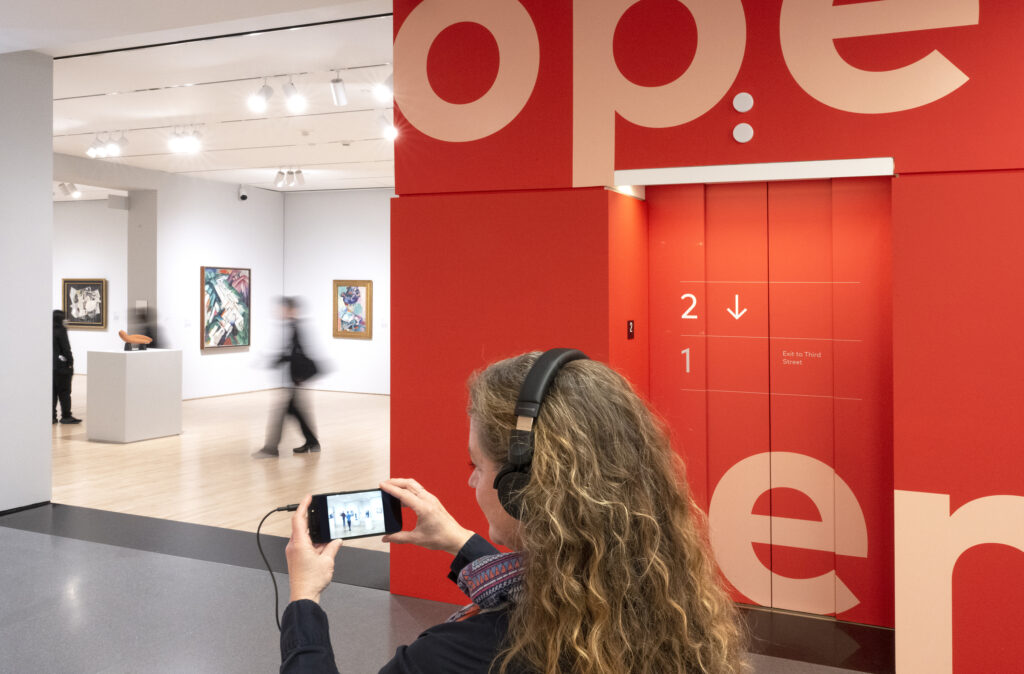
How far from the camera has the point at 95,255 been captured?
50.5 ft

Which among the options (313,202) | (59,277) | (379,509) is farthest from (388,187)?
(379,509)

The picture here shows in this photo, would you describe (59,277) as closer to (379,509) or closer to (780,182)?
(780,182)

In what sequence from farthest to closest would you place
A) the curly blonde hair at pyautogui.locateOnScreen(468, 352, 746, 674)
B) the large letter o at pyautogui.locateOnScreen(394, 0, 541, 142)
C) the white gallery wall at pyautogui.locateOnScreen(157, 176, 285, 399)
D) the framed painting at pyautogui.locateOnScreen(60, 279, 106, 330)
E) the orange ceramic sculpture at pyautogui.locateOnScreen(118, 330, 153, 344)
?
1. the framed painting at pyautogui.locateOnScreen(60, 279, 106, 330)
2. the white gallery wall at pyautogui.locateOnScreen(157, 176, 285, 399)
3. the orange ceramic sculpture at pyautogui.locateOnScreen(118, 330, 153, 344)
4. the large letter o at pyautogui.locateOnScreen(394, 0, 541, 142)
5. the curly blonde hair at pyautogui.locateOnScreen(468, 352, 746, 674)

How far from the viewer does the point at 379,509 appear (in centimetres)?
164

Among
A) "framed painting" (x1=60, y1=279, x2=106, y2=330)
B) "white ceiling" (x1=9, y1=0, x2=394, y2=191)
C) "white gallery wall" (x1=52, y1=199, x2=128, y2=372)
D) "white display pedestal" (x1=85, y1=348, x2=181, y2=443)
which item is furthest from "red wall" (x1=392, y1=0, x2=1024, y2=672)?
"framed painting" (x1=60, y1=279, x2=106, y2=330)

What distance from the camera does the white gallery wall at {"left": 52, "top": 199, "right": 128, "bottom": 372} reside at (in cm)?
1519

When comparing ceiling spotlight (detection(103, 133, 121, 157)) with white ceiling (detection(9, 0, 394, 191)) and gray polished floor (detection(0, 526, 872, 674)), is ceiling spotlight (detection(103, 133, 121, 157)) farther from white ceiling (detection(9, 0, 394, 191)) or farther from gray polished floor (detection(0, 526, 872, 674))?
gray polished floor (detection(0, 526, 872, 674))

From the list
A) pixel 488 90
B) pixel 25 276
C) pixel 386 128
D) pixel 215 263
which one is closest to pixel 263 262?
pixel 215 263

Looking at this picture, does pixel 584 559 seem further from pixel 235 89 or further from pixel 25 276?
pixel 235 89

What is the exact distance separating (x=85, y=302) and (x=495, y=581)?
16.5 m

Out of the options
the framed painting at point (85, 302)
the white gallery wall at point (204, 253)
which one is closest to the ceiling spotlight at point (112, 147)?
the white gallery wall at point (204, 253)

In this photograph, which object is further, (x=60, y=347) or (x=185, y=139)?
(x=60, y=347)

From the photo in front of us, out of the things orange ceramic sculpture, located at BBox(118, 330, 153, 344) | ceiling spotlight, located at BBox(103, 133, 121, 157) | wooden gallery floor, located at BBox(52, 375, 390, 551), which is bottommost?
wooden gallery floor, located at BBox(52, 375, 390, 551)

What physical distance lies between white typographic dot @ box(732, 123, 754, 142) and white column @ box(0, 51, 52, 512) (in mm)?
4989
